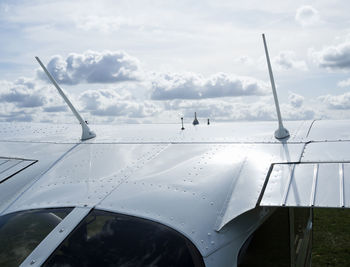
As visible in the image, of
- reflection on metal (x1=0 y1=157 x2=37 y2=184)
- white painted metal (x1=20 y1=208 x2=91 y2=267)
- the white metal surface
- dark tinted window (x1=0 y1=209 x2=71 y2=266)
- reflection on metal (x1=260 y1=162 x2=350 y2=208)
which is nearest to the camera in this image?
white painted metal (x1=20 y1=208 x2=91 y2=267)

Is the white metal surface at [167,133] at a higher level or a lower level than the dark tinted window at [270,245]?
higher

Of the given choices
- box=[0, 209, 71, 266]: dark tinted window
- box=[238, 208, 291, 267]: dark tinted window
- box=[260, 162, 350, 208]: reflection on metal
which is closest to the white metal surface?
box=[260, 162, 350, 208]: reflection on metal

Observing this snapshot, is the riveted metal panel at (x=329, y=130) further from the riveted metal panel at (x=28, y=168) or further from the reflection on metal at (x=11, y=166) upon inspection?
the reflection on metal at (x=11, y=166)

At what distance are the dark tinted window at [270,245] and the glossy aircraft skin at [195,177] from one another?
139 millimetres

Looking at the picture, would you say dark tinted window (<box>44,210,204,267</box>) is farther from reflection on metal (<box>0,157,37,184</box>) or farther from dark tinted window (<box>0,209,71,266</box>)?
reflection on metal (<box>0,157,37,184</box>)

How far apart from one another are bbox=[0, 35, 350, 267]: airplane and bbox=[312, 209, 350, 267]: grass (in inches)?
236

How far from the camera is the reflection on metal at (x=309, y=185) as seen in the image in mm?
3871

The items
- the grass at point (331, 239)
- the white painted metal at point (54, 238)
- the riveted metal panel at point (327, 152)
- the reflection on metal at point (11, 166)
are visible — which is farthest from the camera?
the grass at point (331, 239)

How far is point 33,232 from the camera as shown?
382 cm

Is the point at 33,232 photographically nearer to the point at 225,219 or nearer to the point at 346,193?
the point at 225,219

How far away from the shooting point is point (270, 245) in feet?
15.0

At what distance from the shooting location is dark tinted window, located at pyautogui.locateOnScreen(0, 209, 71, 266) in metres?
3.62

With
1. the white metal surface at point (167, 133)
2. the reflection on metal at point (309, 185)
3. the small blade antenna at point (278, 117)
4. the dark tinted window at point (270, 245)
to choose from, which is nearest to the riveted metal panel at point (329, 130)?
the white metal surface at point (167, 133)

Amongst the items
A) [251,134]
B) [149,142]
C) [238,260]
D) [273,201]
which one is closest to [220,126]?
[251,134]
